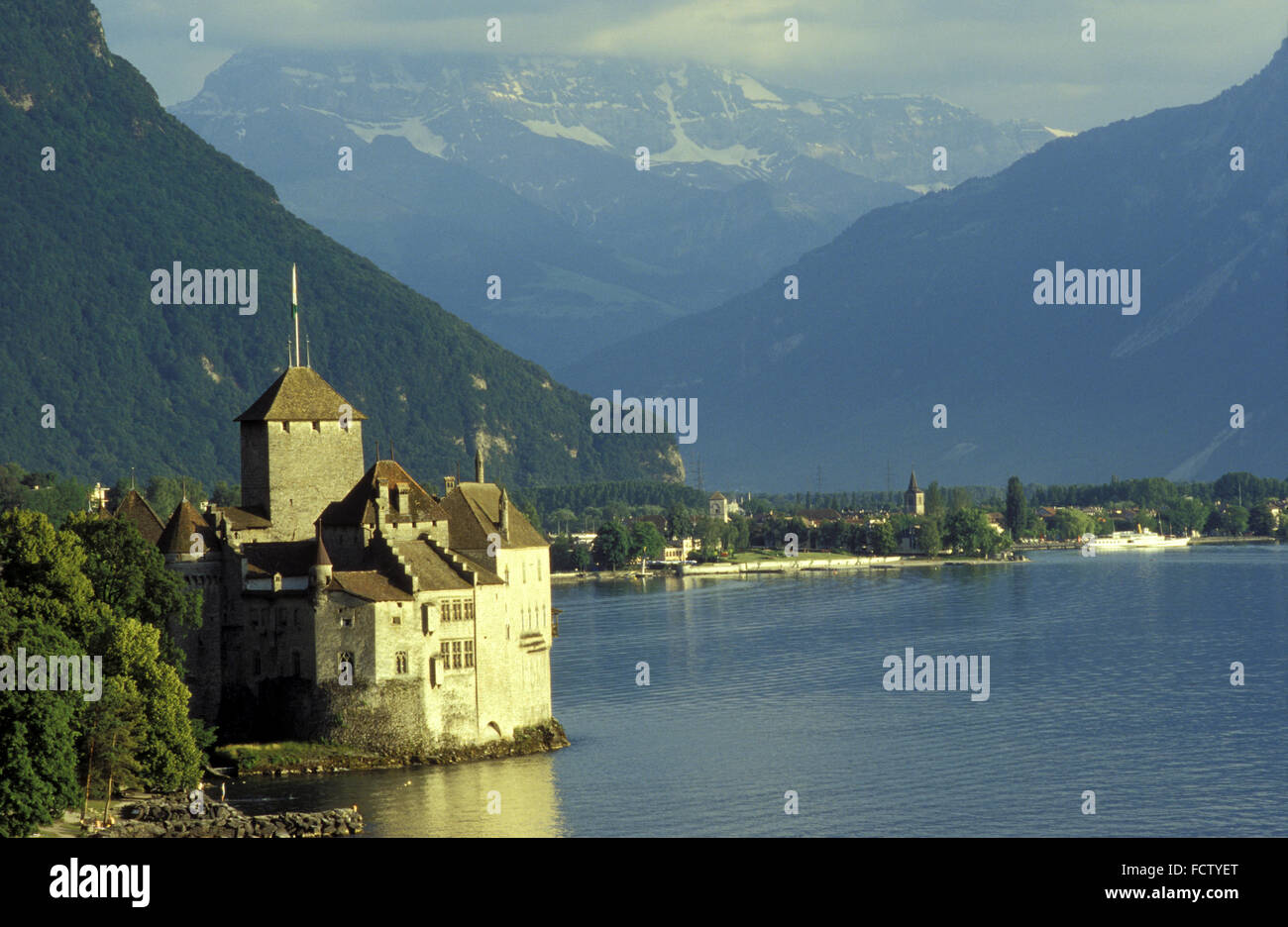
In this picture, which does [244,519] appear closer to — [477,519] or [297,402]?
[297,402]

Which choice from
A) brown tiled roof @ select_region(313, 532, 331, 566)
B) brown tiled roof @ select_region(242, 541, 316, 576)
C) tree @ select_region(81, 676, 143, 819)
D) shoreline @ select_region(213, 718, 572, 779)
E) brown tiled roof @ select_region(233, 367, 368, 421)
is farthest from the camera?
brown tiled roof @ select_region(233, 367, 368, 421)

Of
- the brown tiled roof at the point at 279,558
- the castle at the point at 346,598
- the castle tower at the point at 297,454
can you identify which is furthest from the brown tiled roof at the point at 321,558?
the castle tower at the point at 297,454

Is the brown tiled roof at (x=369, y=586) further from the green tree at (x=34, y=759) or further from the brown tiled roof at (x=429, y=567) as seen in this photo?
the green tree at (x=34, y=759)

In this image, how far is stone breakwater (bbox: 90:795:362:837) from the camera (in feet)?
209

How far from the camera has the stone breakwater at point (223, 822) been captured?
63.8 metres

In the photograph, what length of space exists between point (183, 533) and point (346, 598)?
805cm

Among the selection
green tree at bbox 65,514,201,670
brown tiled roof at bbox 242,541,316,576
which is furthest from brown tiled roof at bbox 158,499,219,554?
green tree at bbox 65,514,201,670

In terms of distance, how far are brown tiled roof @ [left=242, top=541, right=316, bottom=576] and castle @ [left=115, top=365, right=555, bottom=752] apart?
73 mm

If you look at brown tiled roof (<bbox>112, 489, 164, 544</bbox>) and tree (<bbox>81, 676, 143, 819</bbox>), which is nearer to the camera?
tree (<bbox>81, 676, 143, 819</bbox>)

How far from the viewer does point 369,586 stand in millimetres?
76250

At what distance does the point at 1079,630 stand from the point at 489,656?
8195 centimetres

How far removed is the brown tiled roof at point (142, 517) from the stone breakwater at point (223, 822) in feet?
53.0

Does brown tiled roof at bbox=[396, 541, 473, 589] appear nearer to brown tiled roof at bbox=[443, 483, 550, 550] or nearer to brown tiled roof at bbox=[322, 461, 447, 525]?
brown tiled roof at bbox=[322, 461, 447, 525]
